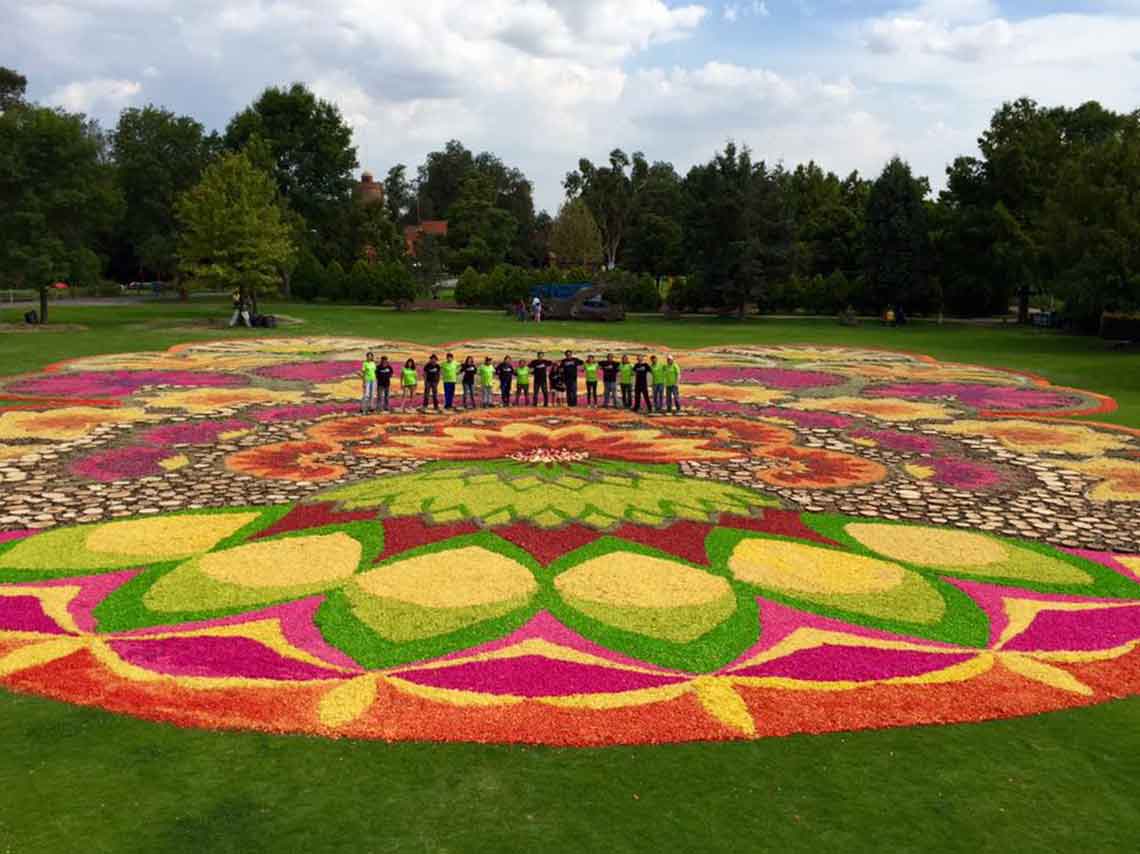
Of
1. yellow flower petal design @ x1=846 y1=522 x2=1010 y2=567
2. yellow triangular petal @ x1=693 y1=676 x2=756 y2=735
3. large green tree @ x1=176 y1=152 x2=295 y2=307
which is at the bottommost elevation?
yellow triangular petal @ x1=693 y1=676 x2=756 y2=735

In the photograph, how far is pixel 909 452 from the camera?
73.2 feet

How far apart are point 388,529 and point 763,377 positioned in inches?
914

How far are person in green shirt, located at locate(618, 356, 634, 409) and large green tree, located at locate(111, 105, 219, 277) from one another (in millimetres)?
64110

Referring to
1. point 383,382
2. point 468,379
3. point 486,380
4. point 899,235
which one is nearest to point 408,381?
point 383,382

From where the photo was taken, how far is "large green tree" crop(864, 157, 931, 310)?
6494cm

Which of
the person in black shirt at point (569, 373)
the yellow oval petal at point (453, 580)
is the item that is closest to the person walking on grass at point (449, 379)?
the person in black shirt at point (569, 373)

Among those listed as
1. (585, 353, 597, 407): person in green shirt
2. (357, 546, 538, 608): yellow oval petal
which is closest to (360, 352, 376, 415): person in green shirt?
(585, 353, 597, 407): person in green shirt

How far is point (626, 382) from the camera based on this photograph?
27.5m

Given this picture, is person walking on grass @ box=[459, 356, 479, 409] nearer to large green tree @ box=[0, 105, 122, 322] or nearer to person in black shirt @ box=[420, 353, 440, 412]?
person in black shirt @ box=[420, 353, 440, 412]

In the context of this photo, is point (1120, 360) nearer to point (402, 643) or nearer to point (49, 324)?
point (402, 643)

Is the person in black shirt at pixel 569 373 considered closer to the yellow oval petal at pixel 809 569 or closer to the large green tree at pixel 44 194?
the yellow oval petal at pixel 809 569

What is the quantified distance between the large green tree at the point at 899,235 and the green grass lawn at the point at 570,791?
2354 inches

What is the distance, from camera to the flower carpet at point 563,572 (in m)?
9.95

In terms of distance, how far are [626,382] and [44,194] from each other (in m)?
38.8
